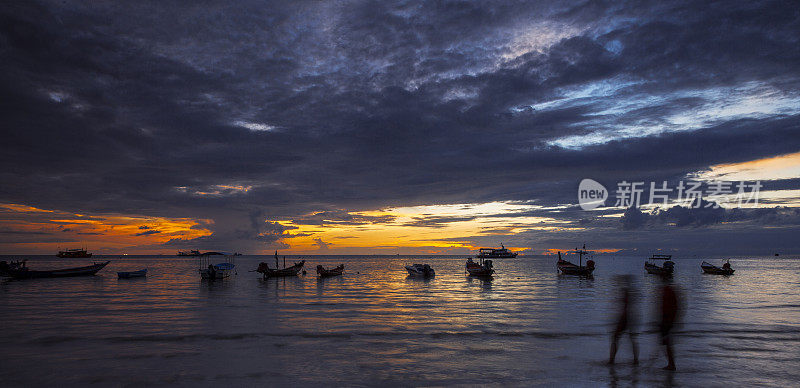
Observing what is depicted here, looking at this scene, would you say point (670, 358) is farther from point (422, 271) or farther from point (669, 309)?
point (422, 271)

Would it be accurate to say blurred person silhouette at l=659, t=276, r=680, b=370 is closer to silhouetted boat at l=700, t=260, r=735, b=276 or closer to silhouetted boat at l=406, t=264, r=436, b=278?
silhouetted boat at l=406, t=264, r=436, b=278

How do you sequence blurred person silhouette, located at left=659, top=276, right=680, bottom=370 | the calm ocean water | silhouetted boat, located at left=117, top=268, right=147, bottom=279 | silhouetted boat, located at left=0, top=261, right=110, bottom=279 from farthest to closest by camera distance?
1. silhouetted boat, located at left=117, top=268, right=147, bottom=279
2. silhouetted boat, located at left=0, top=261, right=110, bottom=279
3. the calm ocean water
4. blurred person silhouette, located at left=659, top=276, right=680, bottom=370

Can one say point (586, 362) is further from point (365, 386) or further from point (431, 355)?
point (365, 386)

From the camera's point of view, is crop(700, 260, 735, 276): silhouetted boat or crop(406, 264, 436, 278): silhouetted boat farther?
crop(700, 260, 735, 276): silhouetted boat

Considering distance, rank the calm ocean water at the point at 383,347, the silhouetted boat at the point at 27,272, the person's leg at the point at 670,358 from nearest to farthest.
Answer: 1. the calm ocean water at the point at 383,347
2. the person's leg at the point at 670,358
3. the silhouetted boat at the point at 27,272

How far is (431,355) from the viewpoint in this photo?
1473cm

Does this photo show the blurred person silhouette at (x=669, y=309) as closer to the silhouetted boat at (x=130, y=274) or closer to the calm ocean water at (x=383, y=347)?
the calm ocean water at (x=383, y=347)

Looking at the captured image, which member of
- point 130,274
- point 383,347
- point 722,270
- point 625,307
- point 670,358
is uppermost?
point 625,307

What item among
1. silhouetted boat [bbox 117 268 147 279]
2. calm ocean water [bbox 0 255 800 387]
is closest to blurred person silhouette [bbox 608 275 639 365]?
calm ocean water [bbox 0 255 800 387]

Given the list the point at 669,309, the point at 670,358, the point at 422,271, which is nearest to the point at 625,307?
the point at 669,309

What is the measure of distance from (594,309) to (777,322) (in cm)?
893

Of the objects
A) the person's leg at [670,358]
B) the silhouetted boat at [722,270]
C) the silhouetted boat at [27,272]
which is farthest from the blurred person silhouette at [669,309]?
the silhouetted boat at [27,272]

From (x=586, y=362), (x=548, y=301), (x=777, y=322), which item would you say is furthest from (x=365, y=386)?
(x=548, y=301)

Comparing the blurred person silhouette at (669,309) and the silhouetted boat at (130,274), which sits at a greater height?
the blurred person silhouette at (669,309)
